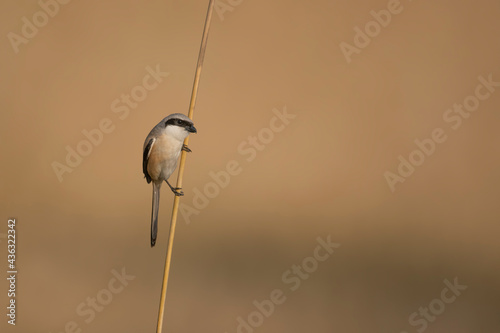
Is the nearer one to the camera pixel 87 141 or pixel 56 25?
pixel 87 141

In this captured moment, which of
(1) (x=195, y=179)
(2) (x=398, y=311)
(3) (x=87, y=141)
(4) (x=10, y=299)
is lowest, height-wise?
(2) (x=398, y=311)

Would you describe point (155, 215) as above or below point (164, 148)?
below

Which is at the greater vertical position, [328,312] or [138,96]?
[138,96]

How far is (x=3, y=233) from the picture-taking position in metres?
3.44

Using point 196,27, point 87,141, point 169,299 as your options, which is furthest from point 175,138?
point 196,27

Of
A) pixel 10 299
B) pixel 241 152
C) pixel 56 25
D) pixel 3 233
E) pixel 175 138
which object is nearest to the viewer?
pixel 175 138

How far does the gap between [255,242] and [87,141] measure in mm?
1417

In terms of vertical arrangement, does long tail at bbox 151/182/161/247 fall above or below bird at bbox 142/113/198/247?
below

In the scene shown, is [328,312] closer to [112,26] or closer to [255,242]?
[255,242]

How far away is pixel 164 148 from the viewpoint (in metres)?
1.43

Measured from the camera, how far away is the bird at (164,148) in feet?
4.44

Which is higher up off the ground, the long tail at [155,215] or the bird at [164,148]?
the bird at [164,148]

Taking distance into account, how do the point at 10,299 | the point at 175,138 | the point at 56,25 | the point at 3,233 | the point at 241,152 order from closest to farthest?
the point at 175,138, the point at 10,299, the point at 3,233, the point at 241,152, the point at 56,25

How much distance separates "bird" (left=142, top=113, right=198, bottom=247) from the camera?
135cm
